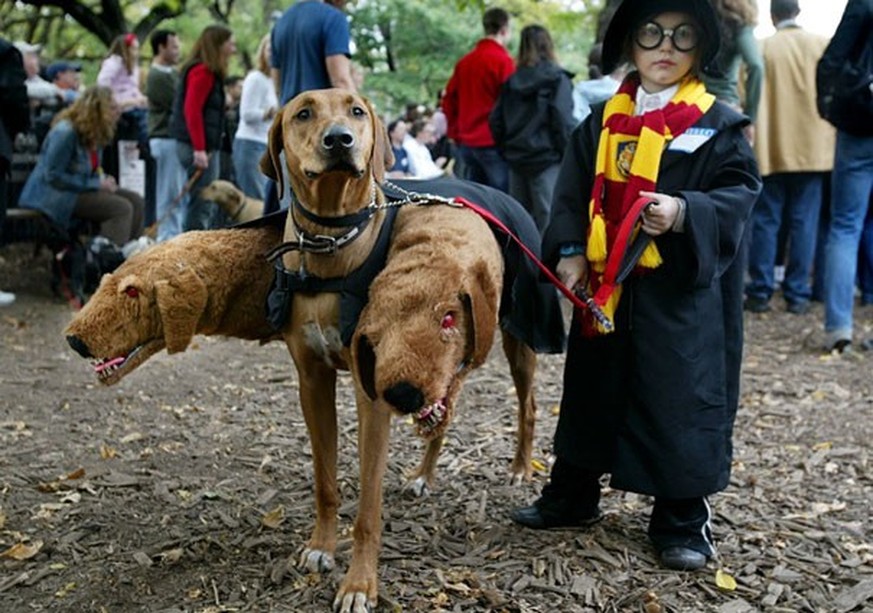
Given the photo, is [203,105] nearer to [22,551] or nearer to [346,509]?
[346,509]

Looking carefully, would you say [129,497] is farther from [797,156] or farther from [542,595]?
[797,156]

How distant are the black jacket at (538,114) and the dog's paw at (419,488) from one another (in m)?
4.53

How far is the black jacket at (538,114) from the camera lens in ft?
27.3

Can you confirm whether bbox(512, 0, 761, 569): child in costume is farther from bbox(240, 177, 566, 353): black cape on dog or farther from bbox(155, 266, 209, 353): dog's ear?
bbox(155, 266, 209, 353): dog's ear

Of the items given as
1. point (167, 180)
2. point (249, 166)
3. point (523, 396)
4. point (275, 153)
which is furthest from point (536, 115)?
point (275, 153)

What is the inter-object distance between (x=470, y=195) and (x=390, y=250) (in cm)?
63

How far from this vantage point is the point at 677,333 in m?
3.51

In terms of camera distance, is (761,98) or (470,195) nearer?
(470,195)

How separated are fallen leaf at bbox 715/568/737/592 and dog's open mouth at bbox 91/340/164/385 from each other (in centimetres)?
216

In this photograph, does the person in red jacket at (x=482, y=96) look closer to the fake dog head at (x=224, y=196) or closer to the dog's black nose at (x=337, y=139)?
the fake dog head at (x=224, y=196)

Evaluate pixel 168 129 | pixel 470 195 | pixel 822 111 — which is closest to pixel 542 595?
pixel 470 195

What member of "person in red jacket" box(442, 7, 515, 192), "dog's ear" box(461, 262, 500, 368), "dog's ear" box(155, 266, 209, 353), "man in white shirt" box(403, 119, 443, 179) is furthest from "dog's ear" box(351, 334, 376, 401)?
"man in white shirt" box(403, 119, 443, 179)

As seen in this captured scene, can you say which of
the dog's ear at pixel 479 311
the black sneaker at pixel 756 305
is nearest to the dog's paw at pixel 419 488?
the dog's ear at pixel 479 311

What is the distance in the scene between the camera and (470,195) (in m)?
3.69
